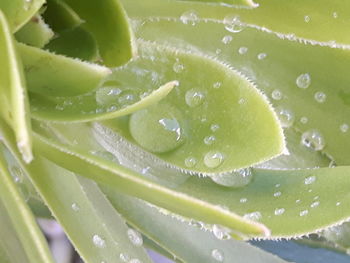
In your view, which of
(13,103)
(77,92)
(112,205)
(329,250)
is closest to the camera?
(13,103)

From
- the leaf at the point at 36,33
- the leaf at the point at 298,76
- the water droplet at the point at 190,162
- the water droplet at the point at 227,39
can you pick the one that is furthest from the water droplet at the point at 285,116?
A: the leaf at the point at 36,33

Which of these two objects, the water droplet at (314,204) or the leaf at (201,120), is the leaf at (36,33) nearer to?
the leaf at (201,120)

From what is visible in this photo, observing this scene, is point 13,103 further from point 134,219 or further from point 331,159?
point 331,159

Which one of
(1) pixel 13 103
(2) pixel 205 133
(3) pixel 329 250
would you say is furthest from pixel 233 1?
(3) pixel 329 250

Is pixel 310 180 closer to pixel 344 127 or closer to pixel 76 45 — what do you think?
pixel 344 127

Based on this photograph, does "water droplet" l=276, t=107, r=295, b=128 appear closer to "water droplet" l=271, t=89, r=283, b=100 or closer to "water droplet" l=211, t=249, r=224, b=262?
"water droplet" l=271, t=89, r=283, b=100

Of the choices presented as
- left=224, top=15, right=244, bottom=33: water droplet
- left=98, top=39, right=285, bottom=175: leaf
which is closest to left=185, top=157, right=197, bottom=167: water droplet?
left=98, top=39, right=285, bottom=175: leaf

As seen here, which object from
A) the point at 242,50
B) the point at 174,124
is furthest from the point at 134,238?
the point at 242,50
